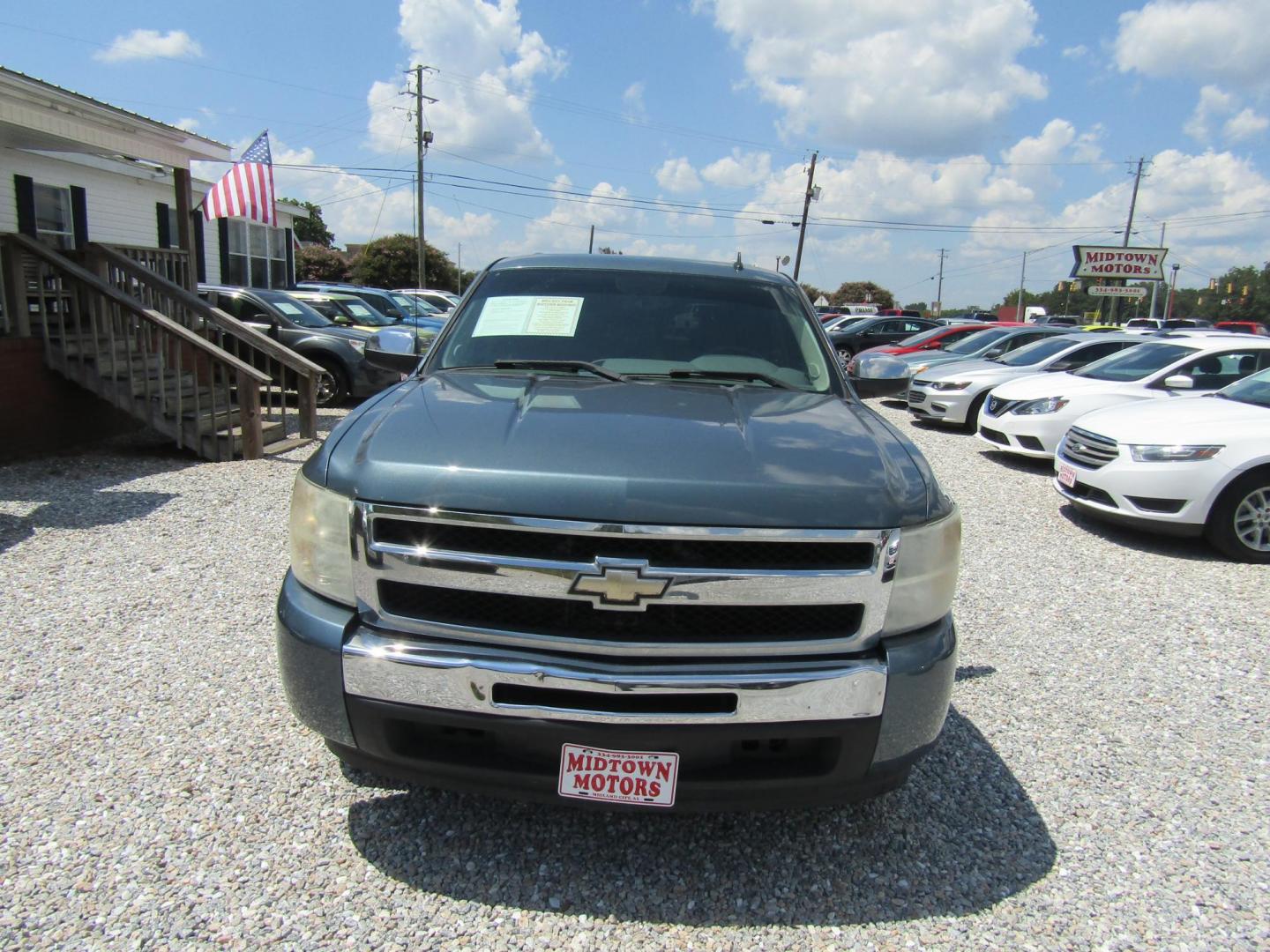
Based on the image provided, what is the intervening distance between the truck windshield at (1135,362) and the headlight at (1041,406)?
34.9 inches

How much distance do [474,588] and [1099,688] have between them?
3.15 metres

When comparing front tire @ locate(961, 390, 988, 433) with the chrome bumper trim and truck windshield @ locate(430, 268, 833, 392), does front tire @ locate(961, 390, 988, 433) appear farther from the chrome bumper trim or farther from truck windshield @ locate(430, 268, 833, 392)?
the chrome bumper trim

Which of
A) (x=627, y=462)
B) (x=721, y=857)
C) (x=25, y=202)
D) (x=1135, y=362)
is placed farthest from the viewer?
(x=25, y=202)

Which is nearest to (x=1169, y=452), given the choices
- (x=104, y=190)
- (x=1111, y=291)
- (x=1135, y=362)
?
(x=1135, y=362)

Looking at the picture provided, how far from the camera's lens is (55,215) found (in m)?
14.7

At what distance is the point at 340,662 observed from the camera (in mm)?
2166

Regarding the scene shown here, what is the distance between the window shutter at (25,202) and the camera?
13008 millimetres

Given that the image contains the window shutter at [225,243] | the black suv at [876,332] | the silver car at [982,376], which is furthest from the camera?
the window shutter at [225,243]

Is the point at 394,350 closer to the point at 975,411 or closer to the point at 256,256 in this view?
the point at 975,411

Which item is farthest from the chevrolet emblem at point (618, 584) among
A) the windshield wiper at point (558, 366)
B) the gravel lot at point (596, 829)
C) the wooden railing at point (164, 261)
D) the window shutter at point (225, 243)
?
the window shutter at point (225, 243)

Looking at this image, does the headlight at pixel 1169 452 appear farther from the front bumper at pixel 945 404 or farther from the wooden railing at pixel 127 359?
the wooden railing at pixel 127 359

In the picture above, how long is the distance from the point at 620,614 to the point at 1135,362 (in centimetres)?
970

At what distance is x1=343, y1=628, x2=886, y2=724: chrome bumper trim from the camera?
209 cm

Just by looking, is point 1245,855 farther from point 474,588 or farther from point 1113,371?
point 1113,371
